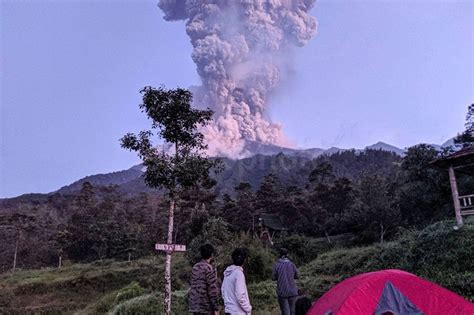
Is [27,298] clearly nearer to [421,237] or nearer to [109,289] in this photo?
[109,289]

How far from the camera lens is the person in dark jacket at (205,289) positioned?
4.77m

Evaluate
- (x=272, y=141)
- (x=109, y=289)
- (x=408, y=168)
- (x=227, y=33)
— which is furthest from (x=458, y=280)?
(x=272, y=141)

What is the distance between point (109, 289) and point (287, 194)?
57.0 feet

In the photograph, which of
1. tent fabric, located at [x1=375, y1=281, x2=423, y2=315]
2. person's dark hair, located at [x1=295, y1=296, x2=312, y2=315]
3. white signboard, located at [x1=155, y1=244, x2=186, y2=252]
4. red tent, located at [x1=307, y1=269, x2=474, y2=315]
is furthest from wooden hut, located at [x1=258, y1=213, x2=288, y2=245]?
person's dark hair, located at [x1=295, y1=296, x2=312, y2=315]

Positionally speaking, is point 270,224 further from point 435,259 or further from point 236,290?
point 236,290

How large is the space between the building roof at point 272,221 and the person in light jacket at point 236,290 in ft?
101

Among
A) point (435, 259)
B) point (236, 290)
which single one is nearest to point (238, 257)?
point (236, 290)

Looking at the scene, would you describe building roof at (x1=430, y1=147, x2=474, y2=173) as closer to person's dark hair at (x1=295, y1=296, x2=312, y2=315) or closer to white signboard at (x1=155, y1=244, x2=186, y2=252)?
white signboard at (x1=155, y1=244, x2=186, y2=252)

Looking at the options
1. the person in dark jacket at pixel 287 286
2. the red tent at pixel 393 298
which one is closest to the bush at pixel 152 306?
the person in dark jacket at pixel 287 286

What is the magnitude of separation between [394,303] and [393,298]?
7 cm

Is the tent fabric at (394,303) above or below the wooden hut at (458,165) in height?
below

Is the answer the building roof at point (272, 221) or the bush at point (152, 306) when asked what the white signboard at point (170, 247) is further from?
the building roof at point (272, 221)

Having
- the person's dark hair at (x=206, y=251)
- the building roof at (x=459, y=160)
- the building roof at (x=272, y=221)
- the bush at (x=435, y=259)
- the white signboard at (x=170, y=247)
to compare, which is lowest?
the bush at (x=435, y=259)

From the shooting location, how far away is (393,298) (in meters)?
5.47
